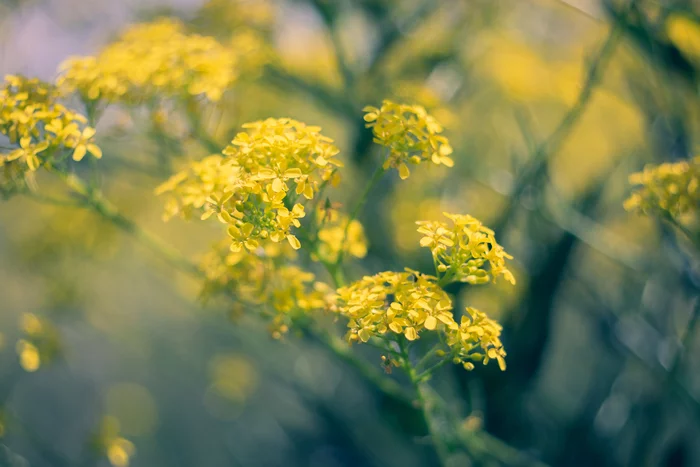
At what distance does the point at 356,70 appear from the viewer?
1581 millimetres

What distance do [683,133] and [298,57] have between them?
1358mm

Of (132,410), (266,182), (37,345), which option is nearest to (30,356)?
(37,345)

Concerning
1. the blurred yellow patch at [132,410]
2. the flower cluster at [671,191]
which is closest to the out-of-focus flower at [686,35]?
the flower cluster at [671,191]

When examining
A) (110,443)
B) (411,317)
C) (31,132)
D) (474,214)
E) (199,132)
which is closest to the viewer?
(411,317)

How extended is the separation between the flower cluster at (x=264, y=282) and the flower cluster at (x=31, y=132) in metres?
0.23

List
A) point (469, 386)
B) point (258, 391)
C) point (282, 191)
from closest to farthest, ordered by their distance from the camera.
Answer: point (282, 191) → point (469, 386) → point (258, 391)

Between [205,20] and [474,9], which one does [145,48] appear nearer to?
[205,20]

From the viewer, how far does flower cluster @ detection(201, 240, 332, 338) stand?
821 millimetres

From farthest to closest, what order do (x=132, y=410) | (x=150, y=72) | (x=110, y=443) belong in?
(x=132, y=410) < (x=110, y=443) < (x=150, y=72)

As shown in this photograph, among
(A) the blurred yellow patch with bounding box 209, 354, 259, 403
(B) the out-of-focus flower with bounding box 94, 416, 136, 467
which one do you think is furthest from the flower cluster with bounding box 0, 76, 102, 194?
(A) the blurred yellow patch with bounding box 209, 354, 259, 403

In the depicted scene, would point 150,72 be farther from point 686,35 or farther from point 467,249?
point 686,35

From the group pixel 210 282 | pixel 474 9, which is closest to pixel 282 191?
pixel 210 282

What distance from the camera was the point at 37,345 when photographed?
50.9 inches

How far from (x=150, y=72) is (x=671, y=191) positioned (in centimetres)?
85
